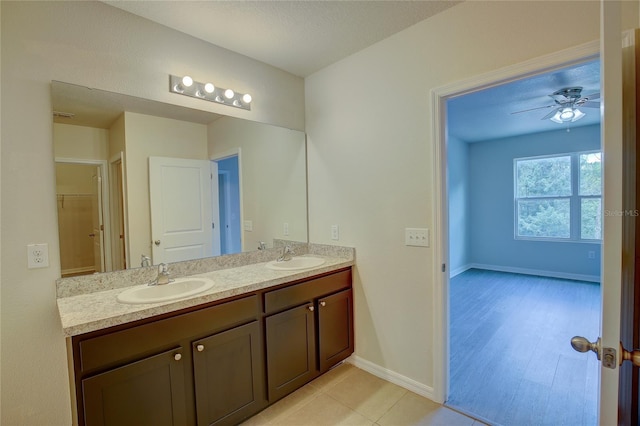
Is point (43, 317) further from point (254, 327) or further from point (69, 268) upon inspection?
point (254, 327)

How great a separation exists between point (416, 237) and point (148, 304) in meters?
1.61

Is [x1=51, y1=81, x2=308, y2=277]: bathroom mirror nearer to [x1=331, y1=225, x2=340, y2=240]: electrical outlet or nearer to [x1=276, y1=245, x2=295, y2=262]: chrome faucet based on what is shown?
[x1=276, y1=245, x2=295, y2=262]: chrome faucet

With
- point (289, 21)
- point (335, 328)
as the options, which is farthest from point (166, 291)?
point (289, 21)

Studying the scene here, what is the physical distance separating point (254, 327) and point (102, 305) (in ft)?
2.55

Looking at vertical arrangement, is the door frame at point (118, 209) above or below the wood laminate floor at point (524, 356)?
above

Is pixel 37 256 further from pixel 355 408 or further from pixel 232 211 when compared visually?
pixel 355 408

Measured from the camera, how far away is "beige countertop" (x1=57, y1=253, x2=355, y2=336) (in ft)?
4.16

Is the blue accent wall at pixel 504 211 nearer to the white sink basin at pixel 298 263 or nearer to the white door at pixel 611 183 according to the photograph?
the white sink basin at pixel 298 263

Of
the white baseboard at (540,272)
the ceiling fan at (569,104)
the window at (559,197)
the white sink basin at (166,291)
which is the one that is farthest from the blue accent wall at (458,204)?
the white sink basin at (166,291)

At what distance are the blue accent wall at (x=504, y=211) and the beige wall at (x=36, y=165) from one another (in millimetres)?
4972

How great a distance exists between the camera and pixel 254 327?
1790 millimetres

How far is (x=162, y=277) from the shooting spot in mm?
1813

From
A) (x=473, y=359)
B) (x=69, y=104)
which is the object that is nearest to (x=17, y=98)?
(x=69, y=104)

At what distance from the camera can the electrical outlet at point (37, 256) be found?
148cm
